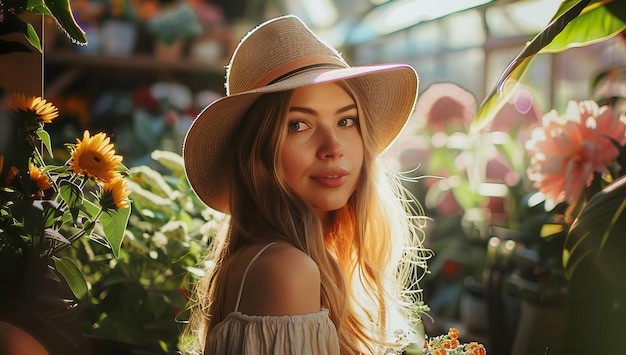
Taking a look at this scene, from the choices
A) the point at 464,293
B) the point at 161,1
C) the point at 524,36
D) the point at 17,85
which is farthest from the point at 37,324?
the point at 161,1

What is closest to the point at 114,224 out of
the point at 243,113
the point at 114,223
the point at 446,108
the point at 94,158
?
the point at 114,223

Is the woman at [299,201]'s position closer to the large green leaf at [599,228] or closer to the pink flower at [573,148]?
the large green leaf at [599,228]

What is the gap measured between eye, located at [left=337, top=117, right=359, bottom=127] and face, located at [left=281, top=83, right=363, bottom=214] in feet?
0.06

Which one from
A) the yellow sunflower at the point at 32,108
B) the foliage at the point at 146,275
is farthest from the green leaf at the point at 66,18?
the foliage at the point at 146,275

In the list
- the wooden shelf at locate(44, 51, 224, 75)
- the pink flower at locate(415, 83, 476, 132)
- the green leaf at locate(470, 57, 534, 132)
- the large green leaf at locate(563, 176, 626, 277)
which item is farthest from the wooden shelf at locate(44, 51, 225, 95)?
the large green leaf at locate(563, 176, 626, 277)

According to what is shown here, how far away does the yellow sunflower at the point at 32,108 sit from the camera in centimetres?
108

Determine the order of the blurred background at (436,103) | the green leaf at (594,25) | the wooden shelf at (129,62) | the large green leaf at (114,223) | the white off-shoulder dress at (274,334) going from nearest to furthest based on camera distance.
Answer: the white off-shoulder dress at (274,334), the large green leaf at (114,223), the green leaf at (594,25), the blurred background at (436,103), the wooden shelf at (129,62)

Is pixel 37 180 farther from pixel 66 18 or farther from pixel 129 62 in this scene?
pixel 129 62

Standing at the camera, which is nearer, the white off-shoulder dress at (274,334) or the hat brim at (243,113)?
the white off-shoulder dress at (274,334)

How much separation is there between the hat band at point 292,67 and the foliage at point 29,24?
28 cm

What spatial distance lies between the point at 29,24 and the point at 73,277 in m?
0.36

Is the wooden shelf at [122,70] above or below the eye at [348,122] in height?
above

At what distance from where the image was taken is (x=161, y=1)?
580 centimetres

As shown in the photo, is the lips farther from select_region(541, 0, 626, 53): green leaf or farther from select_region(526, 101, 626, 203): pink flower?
select_region(526, 101, 626, 203): pink flower
